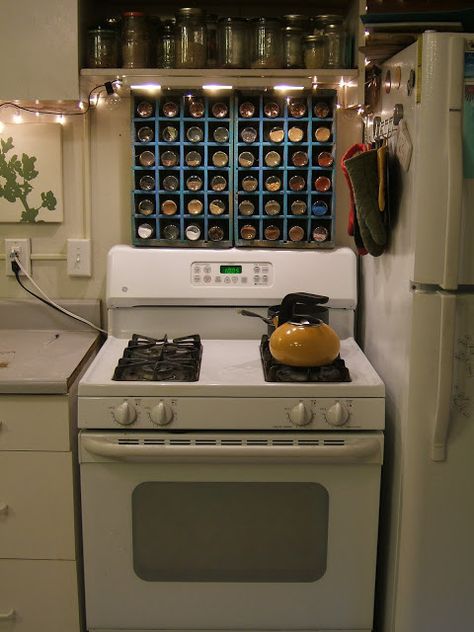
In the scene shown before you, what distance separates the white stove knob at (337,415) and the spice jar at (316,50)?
101 centimetres

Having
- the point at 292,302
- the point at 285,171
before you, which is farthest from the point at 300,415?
the point at 285,171

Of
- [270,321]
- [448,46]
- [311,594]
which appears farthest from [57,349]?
[448,46]

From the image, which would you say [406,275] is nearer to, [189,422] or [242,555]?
[189,422]

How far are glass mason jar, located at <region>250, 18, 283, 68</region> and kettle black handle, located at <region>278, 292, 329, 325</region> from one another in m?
0.68

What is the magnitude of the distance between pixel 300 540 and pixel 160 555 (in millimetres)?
364

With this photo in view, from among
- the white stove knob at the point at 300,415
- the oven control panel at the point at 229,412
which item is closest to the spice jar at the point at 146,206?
the oven control panel at the point at 229,412

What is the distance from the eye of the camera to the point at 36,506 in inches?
77.2

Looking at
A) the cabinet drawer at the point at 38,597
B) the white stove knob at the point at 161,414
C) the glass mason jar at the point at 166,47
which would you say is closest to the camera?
the white stove knob at the point at 161,414

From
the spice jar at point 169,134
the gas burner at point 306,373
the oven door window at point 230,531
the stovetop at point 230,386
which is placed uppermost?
the spice jar at point 169,134

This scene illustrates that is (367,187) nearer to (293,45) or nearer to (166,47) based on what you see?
(293,45)

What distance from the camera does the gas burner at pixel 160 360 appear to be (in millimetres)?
1931

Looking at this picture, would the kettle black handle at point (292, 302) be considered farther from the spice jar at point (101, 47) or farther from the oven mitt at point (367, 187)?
the spice jar at point (101, 47)

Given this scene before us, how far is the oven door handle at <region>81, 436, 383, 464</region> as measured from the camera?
1.85m

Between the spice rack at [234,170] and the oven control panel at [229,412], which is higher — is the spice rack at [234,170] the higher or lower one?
the higher one
